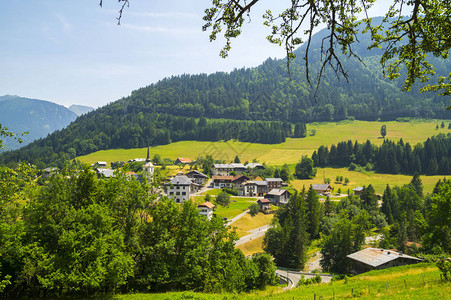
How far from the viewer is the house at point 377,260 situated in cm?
3984

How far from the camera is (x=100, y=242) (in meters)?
17.0

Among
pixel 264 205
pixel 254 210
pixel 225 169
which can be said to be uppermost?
pixel 225 169

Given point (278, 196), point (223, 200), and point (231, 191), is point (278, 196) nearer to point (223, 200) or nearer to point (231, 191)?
point (231, 191)

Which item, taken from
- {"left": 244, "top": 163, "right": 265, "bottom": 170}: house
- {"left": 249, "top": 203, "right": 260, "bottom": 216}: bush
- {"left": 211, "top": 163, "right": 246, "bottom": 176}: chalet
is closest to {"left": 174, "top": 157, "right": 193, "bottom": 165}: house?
{"left": 211, "top": 163, "right": 246, "bottom": 176}: chalet

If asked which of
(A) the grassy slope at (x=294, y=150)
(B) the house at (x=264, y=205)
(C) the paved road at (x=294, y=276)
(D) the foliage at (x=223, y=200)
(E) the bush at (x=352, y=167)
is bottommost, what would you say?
(C) the paved road at (x=294, y=276)

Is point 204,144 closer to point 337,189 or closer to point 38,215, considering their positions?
point 337,189

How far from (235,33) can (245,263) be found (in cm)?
3862

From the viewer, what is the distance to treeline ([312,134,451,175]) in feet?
389

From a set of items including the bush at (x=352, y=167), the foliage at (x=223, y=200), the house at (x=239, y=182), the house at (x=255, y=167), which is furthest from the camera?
the bush at (x=352, y=167)

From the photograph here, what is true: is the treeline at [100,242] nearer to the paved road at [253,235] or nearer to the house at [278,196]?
the paved road at [253,235]

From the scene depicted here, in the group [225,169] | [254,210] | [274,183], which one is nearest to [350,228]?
[254,210]

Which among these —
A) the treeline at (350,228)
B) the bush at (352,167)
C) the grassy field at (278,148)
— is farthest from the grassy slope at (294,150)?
the treeline at (350,228)

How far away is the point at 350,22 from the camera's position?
680cm

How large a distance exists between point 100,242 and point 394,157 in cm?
13410
